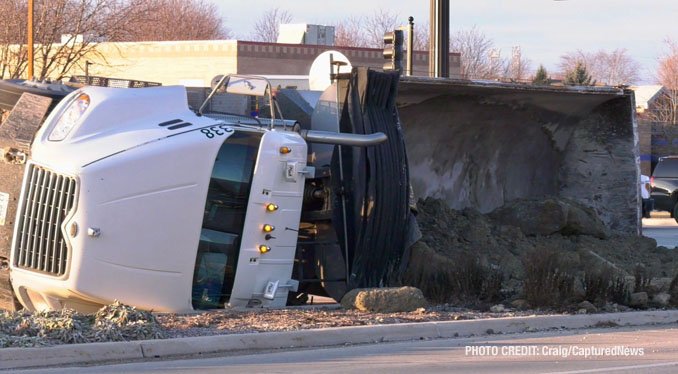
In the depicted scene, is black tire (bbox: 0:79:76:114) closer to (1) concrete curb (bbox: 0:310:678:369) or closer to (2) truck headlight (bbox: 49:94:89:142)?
(2) truck headlight (bbox: 49:94:89:142)

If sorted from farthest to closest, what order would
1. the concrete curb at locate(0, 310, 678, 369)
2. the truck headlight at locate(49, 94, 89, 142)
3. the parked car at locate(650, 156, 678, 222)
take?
the parked car at locate(650, 156, 678, 222) → the truck headlight at locate(49, 94, 89, 142) → the concrete curb at locate(0, 310, 678, 369)

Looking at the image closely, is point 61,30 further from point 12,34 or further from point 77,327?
point 77,327

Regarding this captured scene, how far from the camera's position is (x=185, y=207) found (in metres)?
9.01

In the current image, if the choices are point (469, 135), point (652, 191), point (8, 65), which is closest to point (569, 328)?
point (469, 135)

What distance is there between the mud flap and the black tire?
220 mm

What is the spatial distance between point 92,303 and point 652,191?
22.0 m

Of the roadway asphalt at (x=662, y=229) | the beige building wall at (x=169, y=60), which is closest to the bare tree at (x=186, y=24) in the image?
the beige building wall at (x=169, y=60)

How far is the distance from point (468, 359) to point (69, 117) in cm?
392

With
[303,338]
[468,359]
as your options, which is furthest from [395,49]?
[468,359]

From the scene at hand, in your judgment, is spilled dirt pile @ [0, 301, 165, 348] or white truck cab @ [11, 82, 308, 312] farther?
white truck cab @ [11, 82, 308, 312]

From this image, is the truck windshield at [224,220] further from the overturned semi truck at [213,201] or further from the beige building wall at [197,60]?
the beige building wall at [197,60]

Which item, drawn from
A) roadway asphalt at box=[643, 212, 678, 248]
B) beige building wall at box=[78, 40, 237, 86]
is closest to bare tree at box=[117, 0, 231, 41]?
beige building wall at box=[78, 40, 237, 86]

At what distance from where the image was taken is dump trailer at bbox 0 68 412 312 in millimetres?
8625

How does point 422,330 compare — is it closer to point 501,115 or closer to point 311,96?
point 311,96
